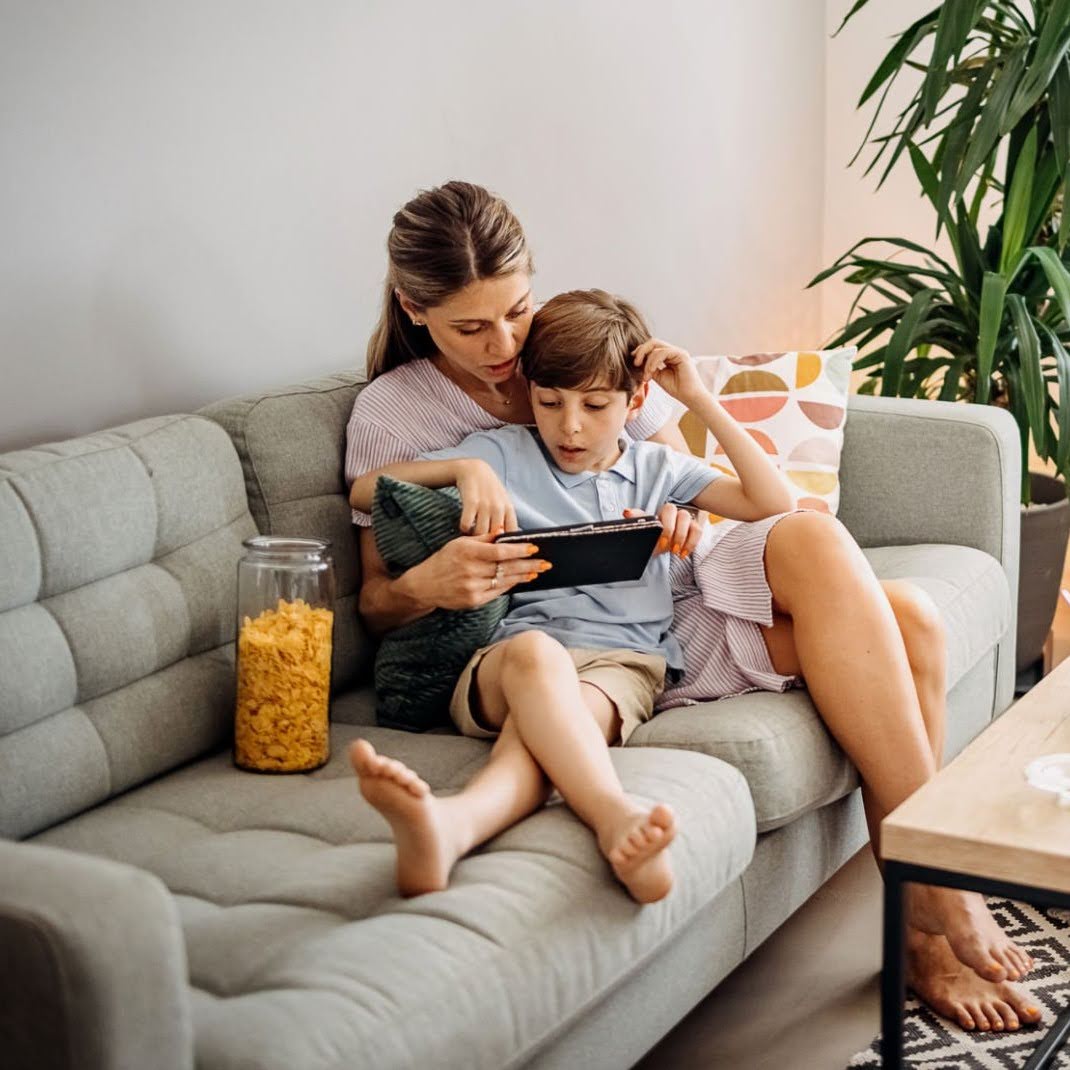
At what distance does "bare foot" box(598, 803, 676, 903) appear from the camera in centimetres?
156

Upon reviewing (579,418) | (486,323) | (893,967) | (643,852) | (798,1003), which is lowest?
(798,1003)

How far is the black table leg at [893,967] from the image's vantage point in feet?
5.07

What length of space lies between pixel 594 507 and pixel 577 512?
0.11 ft

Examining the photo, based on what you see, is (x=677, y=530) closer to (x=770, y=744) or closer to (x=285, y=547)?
(x=770, y=744)

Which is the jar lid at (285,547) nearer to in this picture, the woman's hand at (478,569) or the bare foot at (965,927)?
the woman's hand at (478,569)

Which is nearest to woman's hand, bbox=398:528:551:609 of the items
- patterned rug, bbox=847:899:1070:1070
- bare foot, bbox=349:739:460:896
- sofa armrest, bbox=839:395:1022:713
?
bare foot, bbox=349:739:460:896

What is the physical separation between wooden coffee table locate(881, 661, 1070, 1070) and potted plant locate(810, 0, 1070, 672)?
1637mm

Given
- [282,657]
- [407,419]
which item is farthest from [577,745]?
[407,419]

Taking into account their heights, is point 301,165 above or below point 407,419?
above

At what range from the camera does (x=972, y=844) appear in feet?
4.89

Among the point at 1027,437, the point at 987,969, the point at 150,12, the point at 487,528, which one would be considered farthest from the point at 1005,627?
the point at 150,12

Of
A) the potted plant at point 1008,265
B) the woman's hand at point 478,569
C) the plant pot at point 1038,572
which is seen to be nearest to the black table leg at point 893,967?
the woman's hand at point 478,569

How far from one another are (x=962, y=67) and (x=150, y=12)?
74.9 inches

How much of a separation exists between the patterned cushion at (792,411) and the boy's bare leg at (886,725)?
716mm
